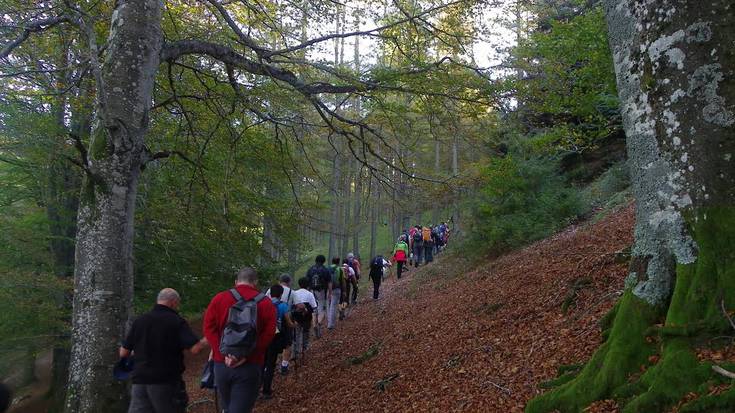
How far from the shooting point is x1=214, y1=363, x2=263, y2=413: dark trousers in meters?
4.50

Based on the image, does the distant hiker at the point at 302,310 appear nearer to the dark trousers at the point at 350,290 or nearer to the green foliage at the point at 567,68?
the dark trousers at the point at 350,290

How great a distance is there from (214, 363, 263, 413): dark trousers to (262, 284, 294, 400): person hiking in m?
2.48

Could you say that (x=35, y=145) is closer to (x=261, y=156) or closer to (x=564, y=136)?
(x=261, y=156)

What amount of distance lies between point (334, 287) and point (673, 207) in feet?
30.6

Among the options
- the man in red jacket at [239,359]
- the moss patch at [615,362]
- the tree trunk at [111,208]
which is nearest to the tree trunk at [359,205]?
the man in red jacket at [239,359]

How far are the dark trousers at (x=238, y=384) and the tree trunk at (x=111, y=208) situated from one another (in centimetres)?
110

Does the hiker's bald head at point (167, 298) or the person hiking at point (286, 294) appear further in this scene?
the person hiking at point (286, 294)

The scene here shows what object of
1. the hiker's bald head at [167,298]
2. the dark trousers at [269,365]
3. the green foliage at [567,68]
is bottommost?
the dark trousers at [269,365]

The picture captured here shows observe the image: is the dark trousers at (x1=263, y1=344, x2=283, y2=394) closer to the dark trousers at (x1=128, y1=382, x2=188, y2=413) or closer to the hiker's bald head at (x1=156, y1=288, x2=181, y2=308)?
the dark trousers at (x1=128, y1=382, x2=188, y2=413)

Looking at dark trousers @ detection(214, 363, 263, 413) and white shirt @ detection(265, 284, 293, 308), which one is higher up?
white shirt @ detection(265, 284, 293, 308)

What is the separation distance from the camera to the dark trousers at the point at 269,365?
7.34 metres

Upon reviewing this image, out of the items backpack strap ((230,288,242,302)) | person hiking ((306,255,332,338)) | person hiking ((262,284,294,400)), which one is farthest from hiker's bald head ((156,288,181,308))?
person hiking ((306,255,332,338))

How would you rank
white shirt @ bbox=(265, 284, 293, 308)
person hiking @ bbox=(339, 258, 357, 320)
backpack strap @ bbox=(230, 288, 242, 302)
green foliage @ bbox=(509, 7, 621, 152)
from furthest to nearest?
person hiking @ bbox=(339, 258, 357, 320)
white shirt @ bbox=(265, 284, 293, 308)
green foliage @ bbox=(509, 7, 621, 152)
backpack strap @ bbox=(230, 288, 242, 302)

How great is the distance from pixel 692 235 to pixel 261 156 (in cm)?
746
